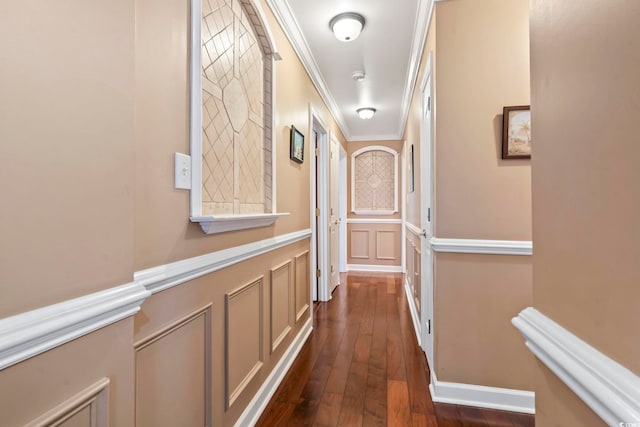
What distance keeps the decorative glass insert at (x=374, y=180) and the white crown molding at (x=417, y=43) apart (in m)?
1.82

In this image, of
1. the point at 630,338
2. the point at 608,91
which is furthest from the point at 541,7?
the point at 630,338

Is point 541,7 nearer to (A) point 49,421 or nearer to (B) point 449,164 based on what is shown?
(B) point 449,164

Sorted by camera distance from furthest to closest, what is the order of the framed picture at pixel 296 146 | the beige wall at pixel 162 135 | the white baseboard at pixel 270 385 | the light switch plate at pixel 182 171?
the framed picture at pixel 296 146 < the white baseboard at pixel 270 385 < the light switch plate at pixel 182 171 < the beige wall at pixel 162 135

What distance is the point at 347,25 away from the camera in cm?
205

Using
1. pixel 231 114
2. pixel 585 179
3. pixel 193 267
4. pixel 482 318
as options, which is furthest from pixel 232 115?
pixel 482 318

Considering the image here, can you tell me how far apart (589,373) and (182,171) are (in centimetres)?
114

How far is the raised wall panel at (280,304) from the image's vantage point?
6.27ft

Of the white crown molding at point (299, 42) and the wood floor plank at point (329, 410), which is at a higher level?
the white crown molding at point (299, 42)

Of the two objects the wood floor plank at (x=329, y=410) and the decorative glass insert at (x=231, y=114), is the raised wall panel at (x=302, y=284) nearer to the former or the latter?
the wood floor plank at (x=329, y=410)

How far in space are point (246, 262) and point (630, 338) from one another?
140 cm

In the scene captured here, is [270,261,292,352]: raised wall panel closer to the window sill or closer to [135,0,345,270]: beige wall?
the window sill

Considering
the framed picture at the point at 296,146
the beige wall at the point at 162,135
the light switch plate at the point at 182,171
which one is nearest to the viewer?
the beige wall at the point at 162,135

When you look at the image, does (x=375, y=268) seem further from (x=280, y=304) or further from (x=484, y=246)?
(x=484, y=246)

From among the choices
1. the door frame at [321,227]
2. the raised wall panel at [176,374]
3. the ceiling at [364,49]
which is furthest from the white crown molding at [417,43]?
the raised wall panel at [176,374]
